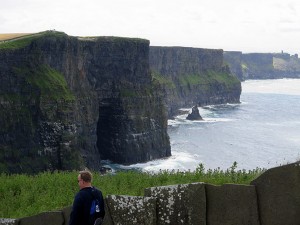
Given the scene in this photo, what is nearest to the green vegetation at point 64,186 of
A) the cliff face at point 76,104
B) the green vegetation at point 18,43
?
the cliff face at point 76,104

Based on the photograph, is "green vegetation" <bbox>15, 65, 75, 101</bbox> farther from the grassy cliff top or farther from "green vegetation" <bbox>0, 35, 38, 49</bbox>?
the grassy cliff top

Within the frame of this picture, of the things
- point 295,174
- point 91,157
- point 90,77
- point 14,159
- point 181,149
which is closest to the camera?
point 295,174

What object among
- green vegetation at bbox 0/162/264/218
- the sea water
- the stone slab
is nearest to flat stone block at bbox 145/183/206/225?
the stone slab

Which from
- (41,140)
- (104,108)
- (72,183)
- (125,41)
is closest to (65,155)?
(41,140)

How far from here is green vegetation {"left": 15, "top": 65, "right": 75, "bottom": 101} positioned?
91375 millimetres

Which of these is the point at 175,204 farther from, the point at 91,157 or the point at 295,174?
the point at 91,157

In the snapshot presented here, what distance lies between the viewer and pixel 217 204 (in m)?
11.5

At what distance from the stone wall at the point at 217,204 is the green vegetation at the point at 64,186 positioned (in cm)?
158

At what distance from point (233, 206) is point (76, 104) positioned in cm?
8795

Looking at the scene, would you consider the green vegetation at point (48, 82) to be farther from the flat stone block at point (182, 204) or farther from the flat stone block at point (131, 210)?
the flat stone block at point (182, 204)

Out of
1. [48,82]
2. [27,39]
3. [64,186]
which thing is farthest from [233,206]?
[27,39]

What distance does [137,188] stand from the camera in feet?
45.5

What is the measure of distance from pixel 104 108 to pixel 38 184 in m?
100

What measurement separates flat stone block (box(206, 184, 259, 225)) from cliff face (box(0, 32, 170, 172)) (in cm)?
7479
